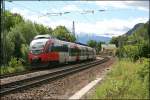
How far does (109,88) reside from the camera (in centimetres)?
1533

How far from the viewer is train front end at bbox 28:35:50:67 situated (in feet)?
134

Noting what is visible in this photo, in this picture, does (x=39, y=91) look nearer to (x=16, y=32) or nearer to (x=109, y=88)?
(x=109, y=88)

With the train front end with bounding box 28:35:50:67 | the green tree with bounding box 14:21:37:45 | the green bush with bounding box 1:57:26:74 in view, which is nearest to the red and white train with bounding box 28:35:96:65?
the train front end with bounding box 28:35:50:67

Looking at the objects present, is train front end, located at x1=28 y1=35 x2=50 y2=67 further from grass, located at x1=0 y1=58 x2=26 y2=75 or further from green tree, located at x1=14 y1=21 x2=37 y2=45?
green tree, located at x1=14 y1=21 x2=37 y2=45

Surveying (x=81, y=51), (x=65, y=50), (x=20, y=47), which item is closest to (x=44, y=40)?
(x=65, y=50)

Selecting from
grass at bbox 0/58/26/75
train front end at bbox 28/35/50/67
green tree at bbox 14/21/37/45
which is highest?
green tree at bbox 14/21/37/45

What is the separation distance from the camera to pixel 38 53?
A: 1612 inches

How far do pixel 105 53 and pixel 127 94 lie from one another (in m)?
148

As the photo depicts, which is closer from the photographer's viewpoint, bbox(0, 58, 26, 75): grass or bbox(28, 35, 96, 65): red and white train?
bbox(0, 58, 26, 75): grass

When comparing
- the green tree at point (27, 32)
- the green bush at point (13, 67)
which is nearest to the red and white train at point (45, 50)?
the green bush at point (13, 67)

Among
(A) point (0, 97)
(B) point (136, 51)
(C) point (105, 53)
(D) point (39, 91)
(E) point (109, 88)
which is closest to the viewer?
(E) point (109, 88)

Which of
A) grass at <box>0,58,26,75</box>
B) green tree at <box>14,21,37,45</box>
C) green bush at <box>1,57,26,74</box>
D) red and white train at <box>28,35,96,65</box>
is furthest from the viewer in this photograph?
green tree at <box>14,21,37,45</box>

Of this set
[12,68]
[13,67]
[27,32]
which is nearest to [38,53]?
[13,67]

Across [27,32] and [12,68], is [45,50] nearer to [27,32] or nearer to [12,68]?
[12,68]
